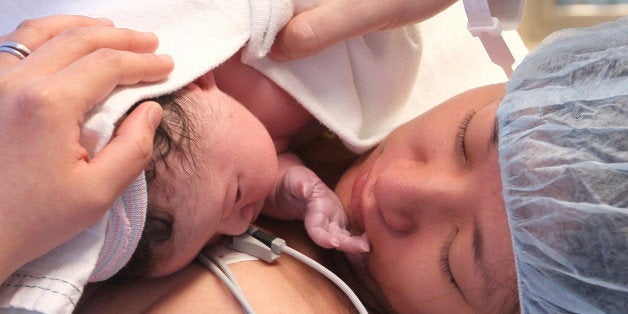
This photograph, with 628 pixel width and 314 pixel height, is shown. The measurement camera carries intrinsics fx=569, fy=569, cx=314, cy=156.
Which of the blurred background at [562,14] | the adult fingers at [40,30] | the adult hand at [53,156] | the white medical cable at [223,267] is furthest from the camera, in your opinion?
the blurred background at [562,14]

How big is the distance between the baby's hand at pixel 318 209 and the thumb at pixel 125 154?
0.35m

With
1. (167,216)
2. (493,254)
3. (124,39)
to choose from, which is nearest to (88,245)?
(167,216)

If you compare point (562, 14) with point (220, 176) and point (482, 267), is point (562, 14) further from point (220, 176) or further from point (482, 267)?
point (220, 176)

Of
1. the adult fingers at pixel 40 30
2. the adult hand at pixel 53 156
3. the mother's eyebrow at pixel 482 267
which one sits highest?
the adult fingers at pixel 40 30

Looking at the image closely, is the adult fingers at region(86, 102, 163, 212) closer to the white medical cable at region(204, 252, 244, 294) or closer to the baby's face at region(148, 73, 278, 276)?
the baby's face at region(148, 73, 278, 276)

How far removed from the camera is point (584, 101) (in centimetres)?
74

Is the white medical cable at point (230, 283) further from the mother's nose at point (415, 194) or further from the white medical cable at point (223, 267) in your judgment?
the mother's nose at point (415, 194)

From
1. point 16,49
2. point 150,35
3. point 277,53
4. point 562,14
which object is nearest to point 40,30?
point 16,49

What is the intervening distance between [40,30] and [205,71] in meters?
0.24

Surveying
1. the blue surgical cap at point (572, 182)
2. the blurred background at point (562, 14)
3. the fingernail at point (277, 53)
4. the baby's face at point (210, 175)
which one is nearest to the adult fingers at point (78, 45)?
the baby's face at point (210, 175)

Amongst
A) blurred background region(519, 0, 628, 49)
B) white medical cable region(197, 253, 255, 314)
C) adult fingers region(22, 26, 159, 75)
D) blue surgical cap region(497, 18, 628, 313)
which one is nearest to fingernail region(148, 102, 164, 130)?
adult fingers region(22, 26, 159, 75)

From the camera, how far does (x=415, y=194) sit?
861 mm

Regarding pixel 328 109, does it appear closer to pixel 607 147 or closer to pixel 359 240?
pixel 359 240

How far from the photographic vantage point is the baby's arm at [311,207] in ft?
3.11
